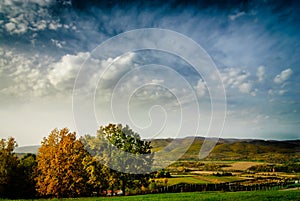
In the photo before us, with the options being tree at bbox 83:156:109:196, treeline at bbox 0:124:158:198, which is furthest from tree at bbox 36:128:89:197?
tree at bbox 83:156:109:196

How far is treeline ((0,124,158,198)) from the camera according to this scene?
46.7 meters

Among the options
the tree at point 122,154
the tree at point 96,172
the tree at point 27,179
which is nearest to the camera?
the tree at point 122,154

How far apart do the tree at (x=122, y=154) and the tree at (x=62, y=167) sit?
99.3 inches

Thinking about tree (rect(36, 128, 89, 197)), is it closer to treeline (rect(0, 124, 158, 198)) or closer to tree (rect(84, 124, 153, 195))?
treeline (rect(0, 124, 158, 198))

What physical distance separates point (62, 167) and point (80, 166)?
9.07 ft

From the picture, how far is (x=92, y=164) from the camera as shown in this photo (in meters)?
47.2

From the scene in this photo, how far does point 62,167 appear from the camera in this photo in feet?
157

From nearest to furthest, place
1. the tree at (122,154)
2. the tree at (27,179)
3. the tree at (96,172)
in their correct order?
the tree at (122,154) < the tree at (96,172) < the tree at (27,179)

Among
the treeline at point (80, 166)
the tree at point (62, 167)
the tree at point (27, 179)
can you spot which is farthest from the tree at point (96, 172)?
the tree at point (27, 179)

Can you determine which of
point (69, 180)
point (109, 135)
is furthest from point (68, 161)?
point (109, 135)

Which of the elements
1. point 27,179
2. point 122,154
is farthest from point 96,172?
point 27,179

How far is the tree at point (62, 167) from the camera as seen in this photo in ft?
154

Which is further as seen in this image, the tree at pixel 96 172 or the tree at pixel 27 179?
the tree at pixel 27 179

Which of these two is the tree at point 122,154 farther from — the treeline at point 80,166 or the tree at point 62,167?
the tree at point 62,167
